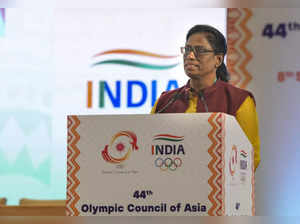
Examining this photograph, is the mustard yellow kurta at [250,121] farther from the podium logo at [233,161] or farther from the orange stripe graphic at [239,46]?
the podium logo at [233,161]

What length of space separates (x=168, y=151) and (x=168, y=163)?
3 cm

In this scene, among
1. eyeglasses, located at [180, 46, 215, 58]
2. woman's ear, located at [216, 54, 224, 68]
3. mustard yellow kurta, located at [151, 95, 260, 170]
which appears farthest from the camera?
mustard yellow kurta, located at [151, 95, 260, 170]

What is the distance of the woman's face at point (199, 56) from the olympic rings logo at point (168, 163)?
1241mm

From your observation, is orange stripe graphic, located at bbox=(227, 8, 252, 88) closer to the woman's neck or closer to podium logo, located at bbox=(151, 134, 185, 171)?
the woman's neck

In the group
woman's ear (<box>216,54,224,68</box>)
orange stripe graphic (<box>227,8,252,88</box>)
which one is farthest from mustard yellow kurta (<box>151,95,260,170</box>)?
woman's ear (<box>216,54,224,68</box>)

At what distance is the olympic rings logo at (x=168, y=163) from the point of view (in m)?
1.26

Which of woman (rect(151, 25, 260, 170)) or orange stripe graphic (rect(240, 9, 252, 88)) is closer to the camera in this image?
woman (rect(151, 25, 260, 170))

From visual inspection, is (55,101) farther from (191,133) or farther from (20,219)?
(20,219)


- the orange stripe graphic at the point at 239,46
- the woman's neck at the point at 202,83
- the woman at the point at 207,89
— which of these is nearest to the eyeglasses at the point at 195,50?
the woman at the point at 207,89

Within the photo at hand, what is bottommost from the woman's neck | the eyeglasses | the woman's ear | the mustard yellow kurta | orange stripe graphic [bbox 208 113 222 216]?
orange stripe graphic [bbox 208 113 222 216]

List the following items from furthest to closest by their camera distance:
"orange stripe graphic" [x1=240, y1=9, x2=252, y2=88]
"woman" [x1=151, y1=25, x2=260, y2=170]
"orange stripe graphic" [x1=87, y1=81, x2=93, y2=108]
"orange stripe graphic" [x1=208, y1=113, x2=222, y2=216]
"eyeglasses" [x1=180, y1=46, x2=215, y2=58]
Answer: "orange stripe graphic" [x1=87, y1=81, x2=93, y2=108], "orange stripe graphic" [x1=240, y1=9, x2=252, y2=88], "woman" [x1=151, y1=25, x2=260, y2=170], "eyeglasses" [x1=180, y1=46, x2=215, y2=58], "orange stripe graphic" [x1=208, y1=113, x2=222, y2=216]

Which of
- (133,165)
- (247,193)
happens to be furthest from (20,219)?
(247,193)

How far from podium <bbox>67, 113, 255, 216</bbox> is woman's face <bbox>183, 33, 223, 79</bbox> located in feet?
3.88

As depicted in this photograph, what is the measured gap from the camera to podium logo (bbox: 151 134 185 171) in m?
1.27
